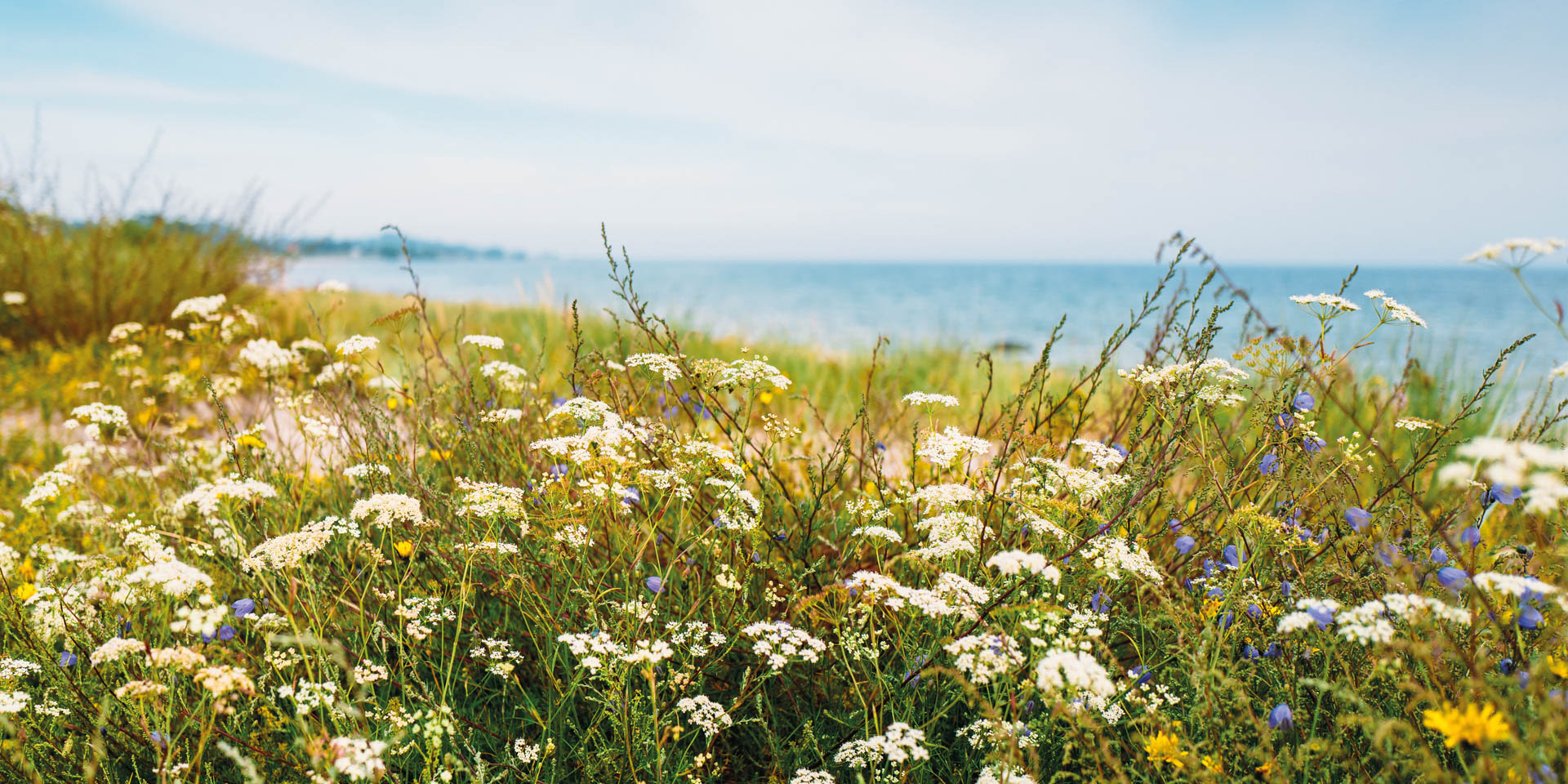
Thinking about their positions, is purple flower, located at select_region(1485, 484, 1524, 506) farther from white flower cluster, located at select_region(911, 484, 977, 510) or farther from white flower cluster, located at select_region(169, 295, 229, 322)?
white flower cluster, located at select_region(169, 295, 229, 322)

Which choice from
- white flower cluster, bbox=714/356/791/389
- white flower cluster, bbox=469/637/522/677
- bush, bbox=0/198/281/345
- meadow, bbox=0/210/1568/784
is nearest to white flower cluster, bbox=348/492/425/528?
meadow, bbox=0/210/1568/784

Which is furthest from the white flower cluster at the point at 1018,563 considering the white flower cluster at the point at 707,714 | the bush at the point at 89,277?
the bush at the point at 89,277

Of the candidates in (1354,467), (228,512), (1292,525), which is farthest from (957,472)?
(228,512)

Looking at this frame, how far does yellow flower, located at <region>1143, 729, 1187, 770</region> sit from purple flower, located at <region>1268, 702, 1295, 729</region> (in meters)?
0.20

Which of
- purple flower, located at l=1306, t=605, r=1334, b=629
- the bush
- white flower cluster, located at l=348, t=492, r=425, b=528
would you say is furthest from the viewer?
the bush

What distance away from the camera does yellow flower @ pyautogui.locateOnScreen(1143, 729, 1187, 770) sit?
4.72ft

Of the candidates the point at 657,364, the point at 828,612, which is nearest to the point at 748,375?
the point at 657,364

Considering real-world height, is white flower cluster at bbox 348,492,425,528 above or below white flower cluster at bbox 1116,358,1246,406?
below

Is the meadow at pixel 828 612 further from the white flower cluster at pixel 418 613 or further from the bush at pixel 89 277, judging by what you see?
the bush at pixel 89 277

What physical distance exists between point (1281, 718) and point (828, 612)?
99cm

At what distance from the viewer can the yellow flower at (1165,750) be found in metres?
1.44

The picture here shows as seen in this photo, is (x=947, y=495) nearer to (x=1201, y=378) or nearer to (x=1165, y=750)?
(x=1165, y=750)

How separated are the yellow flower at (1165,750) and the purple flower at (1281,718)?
196 mm

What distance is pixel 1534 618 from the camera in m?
1.48
